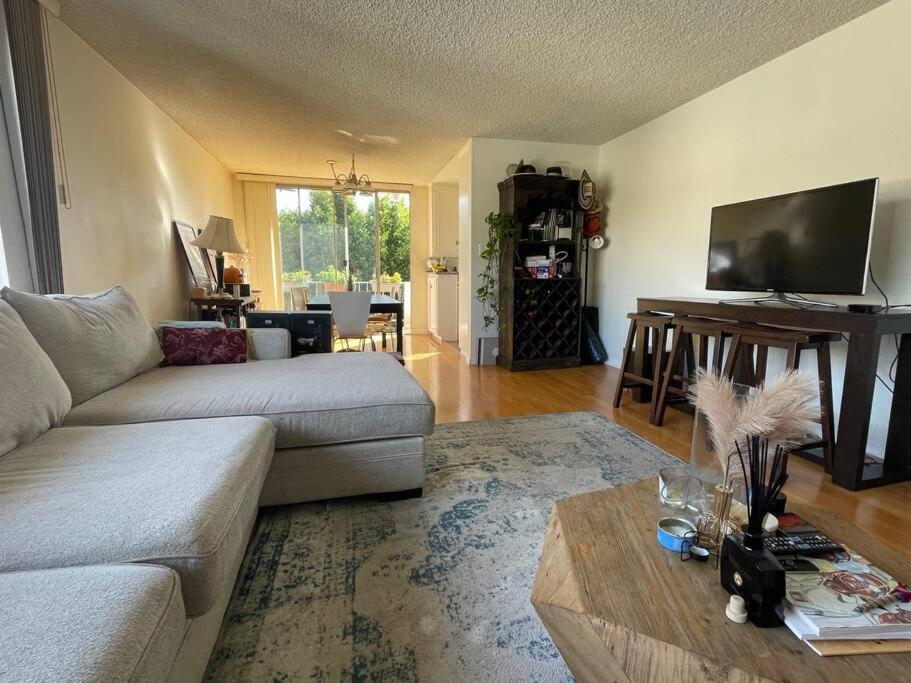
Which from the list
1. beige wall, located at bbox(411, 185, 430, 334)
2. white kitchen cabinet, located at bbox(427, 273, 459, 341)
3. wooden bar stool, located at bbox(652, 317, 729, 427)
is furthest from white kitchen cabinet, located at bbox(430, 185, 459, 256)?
wooden bar stool, located at bbox(652, 317, 729, 427)

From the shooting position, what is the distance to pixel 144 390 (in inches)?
67.2

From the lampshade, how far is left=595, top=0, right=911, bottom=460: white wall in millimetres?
3889

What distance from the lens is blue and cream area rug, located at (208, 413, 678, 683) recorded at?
105 centimetres

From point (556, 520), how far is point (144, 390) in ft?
5.54

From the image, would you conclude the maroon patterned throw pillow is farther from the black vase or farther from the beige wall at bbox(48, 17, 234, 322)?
the black vase

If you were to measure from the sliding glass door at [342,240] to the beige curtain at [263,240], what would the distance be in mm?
128

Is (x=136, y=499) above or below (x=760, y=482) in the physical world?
below

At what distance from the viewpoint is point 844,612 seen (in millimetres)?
696

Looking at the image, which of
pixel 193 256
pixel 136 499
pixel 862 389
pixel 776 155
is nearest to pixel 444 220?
pixel 193 256

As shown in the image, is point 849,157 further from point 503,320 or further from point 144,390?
point 144,390

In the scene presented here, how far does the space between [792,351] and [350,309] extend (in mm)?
3052

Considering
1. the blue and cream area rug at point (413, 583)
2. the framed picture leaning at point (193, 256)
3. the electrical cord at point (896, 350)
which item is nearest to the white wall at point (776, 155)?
the electrical cord at point (896, 350)

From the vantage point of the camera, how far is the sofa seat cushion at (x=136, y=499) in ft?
2.58

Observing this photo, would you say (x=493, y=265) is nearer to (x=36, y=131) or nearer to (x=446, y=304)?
(x=446, y=304)
